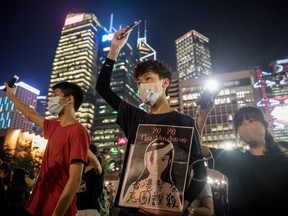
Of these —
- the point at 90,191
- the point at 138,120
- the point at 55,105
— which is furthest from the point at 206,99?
the point at 90,191

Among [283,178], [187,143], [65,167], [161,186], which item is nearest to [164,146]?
[187,143]

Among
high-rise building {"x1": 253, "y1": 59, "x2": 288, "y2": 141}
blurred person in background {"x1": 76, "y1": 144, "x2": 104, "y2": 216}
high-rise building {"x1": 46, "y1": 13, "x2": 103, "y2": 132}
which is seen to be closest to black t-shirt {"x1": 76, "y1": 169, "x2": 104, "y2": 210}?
blurred person in background {"x1": 76, "y1": 144, "x2": 104, "y2": 216}

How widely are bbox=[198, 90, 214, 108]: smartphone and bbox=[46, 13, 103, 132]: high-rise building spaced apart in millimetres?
143410

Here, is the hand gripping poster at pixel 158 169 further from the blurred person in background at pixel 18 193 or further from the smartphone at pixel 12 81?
the blurred person in background at pixel 18 193

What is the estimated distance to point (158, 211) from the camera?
176 centimetres

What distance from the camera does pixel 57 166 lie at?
2.55 m

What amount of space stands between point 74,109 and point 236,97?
101509 millimetres

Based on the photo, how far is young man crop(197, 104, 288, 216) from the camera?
250cm

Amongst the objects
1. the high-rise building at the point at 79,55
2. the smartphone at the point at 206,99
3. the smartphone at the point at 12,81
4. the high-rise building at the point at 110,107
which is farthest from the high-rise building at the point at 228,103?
the smartphone at the point at 206,99

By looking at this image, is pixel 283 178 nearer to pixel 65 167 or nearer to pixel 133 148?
pixel 133 148

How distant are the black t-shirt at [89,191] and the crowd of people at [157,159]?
1.30 metres

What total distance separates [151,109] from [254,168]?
131 centimetres

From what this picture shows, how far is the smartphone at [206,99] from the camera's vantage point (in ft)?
8.32

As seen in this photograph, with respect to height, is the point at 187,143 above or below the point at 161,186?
above
